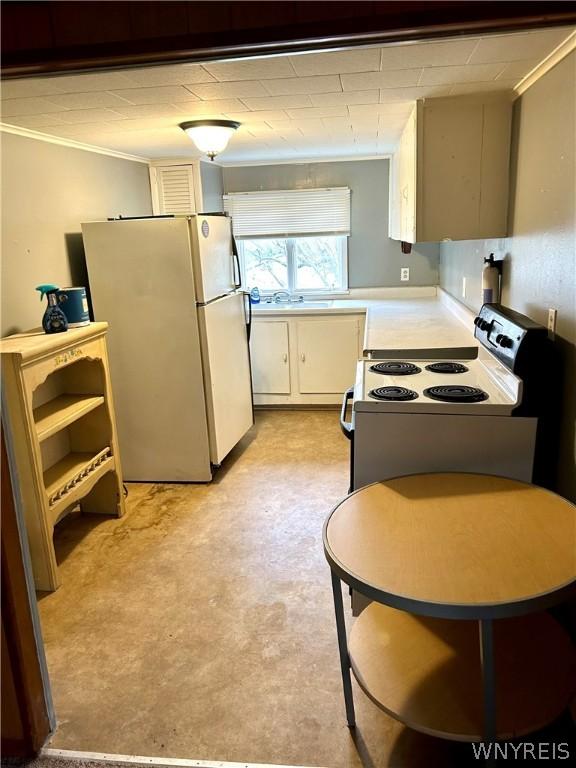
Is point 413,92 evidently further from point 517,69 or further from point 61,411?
point 61,411

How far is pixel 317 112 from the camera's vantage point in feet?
8.60

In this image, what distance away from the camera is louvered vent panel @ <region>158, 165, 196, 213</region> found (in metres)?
4.12

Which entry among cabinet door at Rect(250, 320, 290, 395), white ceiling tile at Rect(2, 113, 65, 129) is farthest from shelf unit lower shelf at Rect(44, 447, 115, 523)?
cabinet door at Rect(250, 320, 290, 395)

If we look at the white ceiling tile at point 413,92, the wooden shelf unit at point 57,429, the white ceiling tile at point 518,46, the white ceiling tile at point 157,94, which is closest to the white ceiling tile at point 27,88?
the white ceiling tile at point 157,94

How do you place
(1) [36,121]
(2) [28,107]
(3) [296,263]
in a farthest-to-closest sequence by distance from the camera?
1. (3) [296,263]
2. (1) [36,121]
3. (2) [28,107]

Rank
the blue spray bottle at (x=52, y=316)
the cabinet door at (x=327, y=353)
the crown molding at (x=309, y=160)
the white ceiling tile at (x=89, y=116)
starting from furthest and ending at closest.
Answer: the crown molding at (x=309, y=160)
the cabinet door at (x=327, y=353)
the blue spray bottle at (x=52, y=316)
the white ceiling tile at (x=89, y=116)

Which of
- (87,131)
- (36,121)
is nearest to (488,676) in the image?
(36,121)

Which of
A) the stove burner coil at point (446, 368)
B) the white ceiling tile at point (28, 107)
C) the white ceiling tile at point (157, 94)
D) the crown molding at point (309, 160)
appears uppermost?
the crown molding at point (309, 160)

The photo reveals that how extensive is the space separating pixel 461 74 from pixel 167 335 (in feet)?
6.63

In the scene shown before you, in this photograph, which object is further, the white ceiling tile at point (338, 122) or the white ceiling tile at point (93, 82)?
the white ceiling tile at point (338, 122)

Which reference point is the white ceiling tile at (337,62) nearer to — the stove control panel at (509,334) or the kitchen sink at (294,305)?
the stove control panel at (509,334)

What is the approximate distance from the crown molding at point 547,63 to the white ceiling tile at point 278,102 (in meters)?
0.83

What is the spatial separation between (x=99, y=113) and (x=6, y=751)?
239cm

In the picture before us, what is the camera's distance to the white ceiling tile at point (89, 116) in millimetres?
2354
